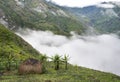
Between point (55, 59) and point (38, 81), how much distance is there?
Result: 50.0 metres

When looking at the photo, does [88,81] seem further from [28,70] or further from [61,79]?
[28,70]

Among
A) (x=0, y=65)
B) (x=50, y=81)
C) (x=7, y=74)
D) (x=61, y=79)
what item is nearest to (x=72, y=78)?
(x=61, y=79)

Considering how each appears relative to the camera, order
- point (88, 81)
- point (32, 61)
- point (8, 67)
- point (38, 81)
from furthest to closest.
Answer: point (8, 67) < point (32, 61) < point (88, 81) < point (38, 81)

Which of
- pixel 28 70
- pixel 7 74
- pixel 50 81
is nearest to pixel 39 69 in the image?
pixel 28 70

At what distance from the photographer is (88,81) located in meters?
144

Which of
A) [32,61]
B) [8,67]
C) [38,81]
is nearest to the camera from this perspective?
[38,81]

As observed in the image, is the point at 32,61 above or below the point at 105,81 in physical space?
above

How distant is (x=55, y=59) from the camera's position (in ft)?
598

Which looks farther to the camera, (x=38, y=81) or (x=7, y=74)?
(x=7, y=74)

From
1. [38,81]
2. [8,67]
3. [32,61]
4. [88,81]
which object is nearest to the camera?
[38,81]

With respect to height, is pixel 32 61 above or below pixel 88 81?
above

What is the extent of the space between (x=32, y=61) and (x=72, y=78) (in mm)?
21468

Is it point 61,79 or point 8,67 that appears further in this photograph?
point 8,67

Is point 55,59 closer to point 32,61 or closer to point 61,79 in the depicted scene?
point 32,61
